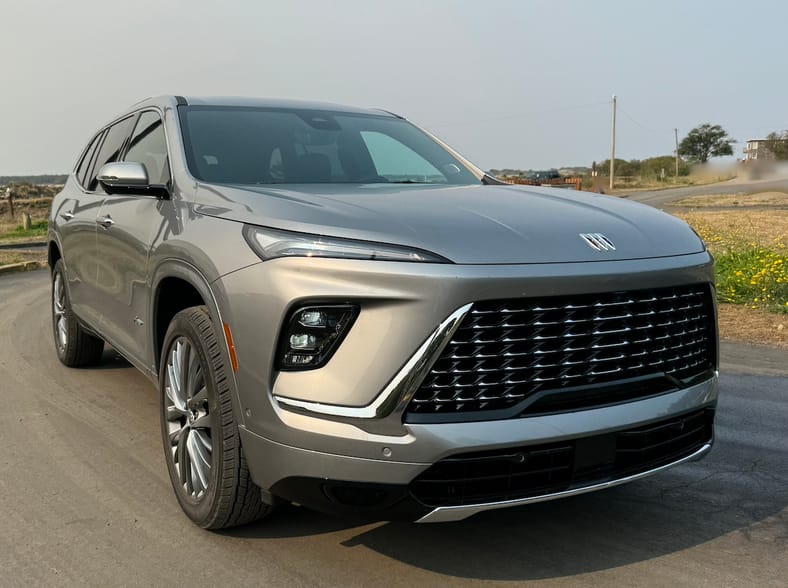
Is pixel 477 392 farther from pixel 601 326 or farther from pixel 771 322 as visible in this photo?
pixel 771 322

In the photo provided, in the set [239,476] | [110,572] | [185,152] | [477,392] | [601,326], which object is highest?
[185,152]

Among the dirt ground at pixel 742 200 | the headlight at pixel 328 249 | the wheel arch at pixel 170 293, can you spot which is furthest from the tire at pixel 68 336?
the dirt ground at pixel 742 200

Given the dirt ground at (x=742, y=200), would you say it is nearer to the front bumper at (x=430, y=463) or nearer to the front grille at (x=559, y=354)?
the front grille at (x=559, y=354)

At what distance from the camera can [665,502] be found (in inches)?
131

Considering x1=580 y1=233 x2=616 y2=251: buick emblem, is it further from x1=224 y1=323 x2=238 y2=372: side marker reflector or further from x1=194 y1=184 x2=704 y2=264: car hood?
x1=224 y1=323 x2=238 y2=372: side marker reflector

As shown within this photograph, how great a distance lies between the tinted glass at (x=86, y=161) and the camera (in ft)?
17.8

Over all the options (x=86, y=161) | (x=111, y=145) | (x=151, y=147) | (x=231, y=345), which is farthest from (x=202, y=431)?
(x=86, y=161)

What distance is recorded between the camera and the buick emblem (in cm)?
263

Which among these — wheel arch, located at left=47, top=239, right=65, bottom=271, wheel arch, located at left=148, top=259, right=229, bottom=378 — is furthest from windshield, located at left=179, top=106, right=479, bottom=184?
wheel arch, located at left=47, top=239, right=65, bottom=271

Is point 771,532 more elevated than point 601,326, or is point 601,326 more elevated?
point 601,326

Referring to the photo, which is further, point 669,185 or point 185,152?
point 669,185

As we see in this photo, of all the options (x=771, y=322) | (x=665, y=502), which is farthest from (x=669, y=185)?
(x=665, y=502)

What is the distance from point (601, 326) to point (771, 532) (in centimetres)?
126

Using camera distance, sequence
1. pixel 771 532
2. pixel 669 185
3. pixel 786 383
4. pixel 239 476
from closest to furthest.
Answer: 1. pixel 239 476
2. pixel 771 532
3. pixel 786 383
4. pixel 669 185
